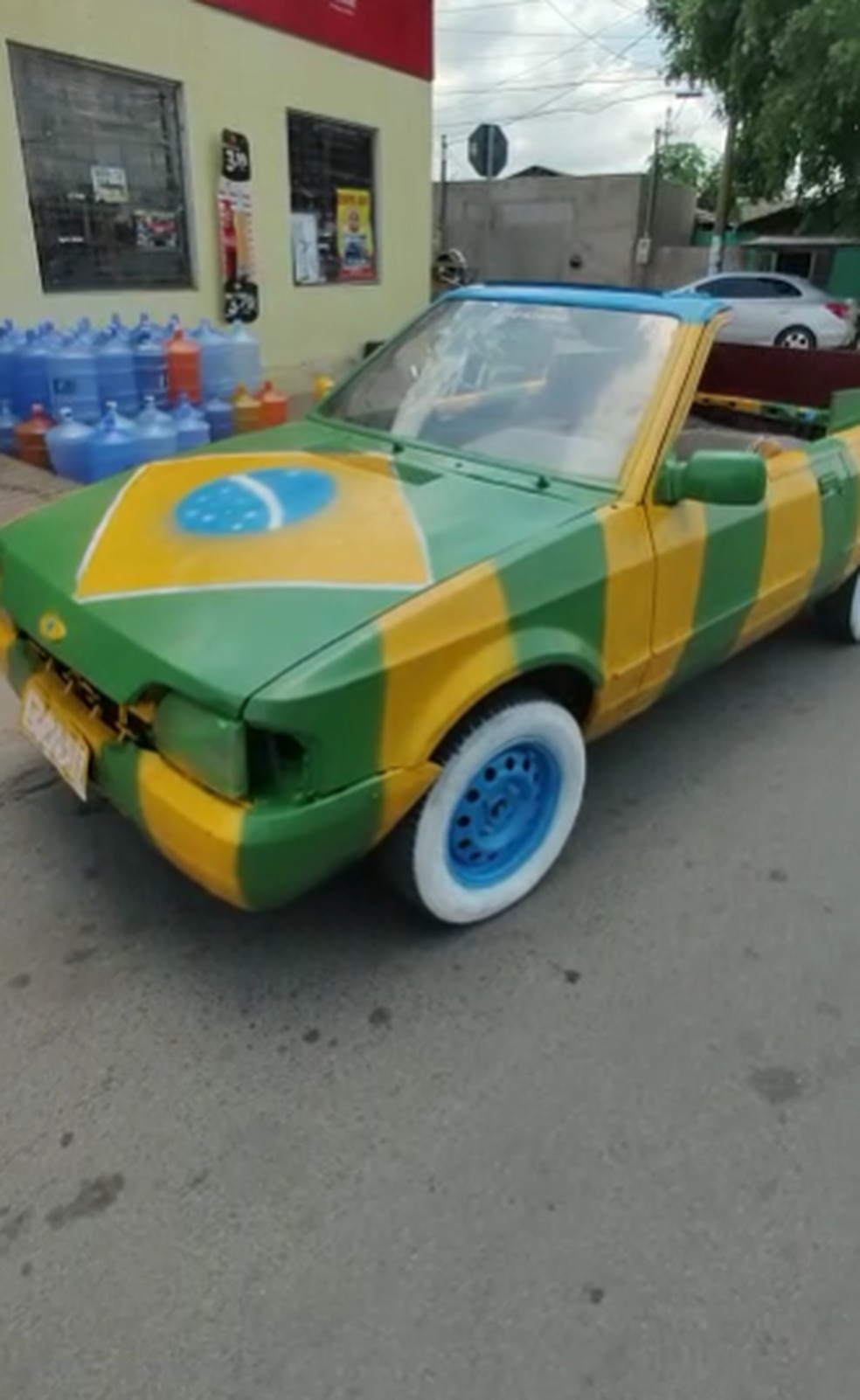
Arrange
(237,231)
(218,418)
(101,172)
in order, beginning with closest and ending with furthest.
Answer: (218,418) < (101,172) < (237,231)

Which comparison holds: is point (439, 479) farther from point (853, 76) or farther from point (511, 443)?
point (853, 76)

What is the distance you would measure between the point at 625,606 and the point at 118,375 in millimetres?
4851

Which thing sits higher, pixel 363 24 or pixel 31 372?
Result: pixel 363 24

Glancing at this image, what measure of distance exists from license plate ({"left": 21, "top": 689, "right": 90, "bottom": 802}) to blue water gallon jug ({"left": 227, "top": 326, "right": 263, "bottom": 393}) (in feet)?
16.6

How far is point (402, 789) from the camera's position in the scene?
2.06 meters

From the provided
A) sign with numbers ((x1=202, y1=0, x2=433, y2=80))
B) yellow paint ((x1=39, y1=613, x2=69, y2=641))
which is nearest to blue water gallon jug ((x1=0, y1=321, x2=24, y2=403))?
sign with numbers ((x1=202, y1=0, x2=433, y2=80))

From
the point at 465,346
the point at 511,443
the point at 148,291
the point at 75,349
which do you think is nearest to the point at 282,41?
the point at 148,291

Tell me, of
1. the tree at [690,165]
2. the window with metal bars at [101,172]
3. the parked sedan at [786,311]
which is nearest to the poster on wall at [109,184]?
the window with metal bars at [101,172]

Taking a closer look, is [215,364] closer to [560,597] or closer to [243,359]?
[243,359]

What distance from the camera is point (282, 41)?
8469 millimetres

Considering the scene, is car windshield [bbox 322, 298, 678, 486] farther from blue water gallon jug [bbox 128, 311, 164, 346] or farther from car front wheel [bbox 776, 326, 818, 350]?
car front wheel [bbox 776, 326, 818, 350]

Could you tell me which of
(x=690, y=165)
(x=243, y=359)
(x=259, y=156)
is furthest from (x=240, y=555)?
(x=690, y=165)

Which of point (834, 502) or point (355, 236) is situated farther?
point (355, 236)

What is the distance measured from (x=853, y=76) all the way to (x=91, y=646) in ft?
49.4
